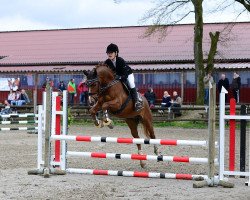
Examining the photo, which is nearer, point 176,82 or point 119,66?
point 119,66

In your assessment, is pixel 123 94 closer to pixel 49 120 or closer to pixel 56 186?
pixel 49 120

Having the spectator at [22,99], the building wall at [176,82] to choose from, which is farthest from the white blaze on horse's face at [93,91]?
the building wall at [176,82]

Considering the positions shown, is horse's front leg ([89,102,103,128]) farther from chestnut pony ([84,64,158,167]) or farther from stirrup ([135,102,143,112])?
stirrup ([135,102,143,112])

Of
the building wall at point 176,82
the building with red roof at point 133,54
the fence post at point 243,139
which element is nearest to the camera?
the fence post at point 243,139

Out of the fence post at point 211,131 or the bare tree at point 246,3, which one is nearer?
the fence post at point 211,131

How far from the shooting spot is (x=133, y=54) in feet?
121

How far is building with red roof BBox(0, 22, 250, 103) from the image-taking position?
3369cm

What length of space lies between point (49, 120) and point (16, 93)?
23.3m

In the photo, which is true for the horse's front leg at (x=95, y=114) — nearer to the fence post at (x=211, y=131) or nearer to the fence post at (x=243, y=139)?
the fence post at (x=211, y=131)

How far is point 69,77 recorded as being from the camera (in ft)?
119

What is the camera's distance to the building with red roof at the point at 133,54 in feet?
111

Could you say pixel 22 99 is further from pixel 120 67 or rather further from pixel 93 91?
pixel 93 91

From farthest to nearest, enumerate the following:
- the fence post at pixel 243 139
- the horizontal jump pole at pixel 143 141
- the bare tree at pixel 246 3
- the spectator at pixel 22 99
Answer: the spectator at pixel 22 99, the bare tree at pixel 246 3, the fence post at pixel 243 139, the horizontal jump pole at pixel 143 141

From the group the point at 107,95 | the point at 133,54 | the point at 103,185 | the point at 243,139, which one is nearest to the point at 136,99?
the point at 107,95
